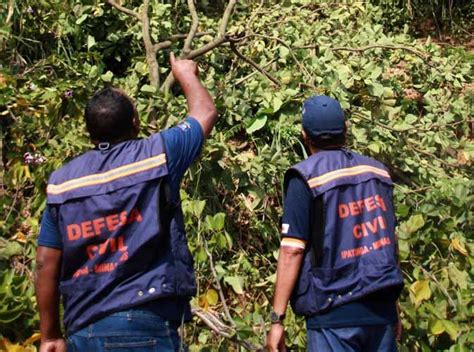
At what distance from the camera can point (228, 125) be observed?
4113mm

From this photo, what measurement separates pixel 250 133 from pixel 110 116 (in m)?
1.85

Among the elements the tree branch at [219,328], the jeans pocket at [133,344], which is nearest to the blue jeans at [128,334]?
the jeans pocket at [133,344]

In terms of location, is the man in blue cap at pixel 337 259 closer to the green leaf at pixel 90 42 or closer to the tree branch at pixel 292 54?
the tree branch at pixel 292 54

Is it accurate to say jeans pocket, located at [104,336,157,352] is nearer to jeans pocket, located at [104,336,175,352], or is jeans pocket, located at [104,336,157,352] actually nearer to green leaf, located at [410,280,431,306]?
jeans pocket, located at [104,336,175,352]

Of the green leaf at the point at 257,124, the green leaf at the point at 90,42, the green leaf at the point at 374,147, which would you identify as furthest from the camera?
the green leaf at the point at 90,42

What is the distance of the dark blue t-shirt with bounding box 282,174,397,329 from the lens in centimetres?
237

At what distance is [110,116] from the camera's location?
2.23 meters

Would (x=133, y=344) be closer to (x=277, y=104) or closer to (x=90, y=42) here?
(x=277, y=104)

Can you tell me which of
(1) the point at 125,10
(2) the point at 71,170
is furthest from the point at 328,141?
(1) the point at 125,10

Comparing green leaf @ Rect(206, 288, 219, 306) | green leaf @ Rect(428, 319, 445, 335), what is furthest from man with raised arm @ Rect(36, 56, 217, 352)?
green leaf @ Rect(428, 319, 445, 335)

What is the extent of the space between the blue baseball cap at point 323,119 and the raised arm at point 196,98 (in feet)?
1.15

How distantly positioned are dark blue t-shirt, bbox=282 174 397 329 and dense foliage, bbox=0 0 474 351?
0.62 metres

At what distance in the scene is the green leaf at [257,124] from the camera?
3.97 metres

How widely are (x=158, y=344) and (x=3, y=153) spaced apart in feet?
7.22
